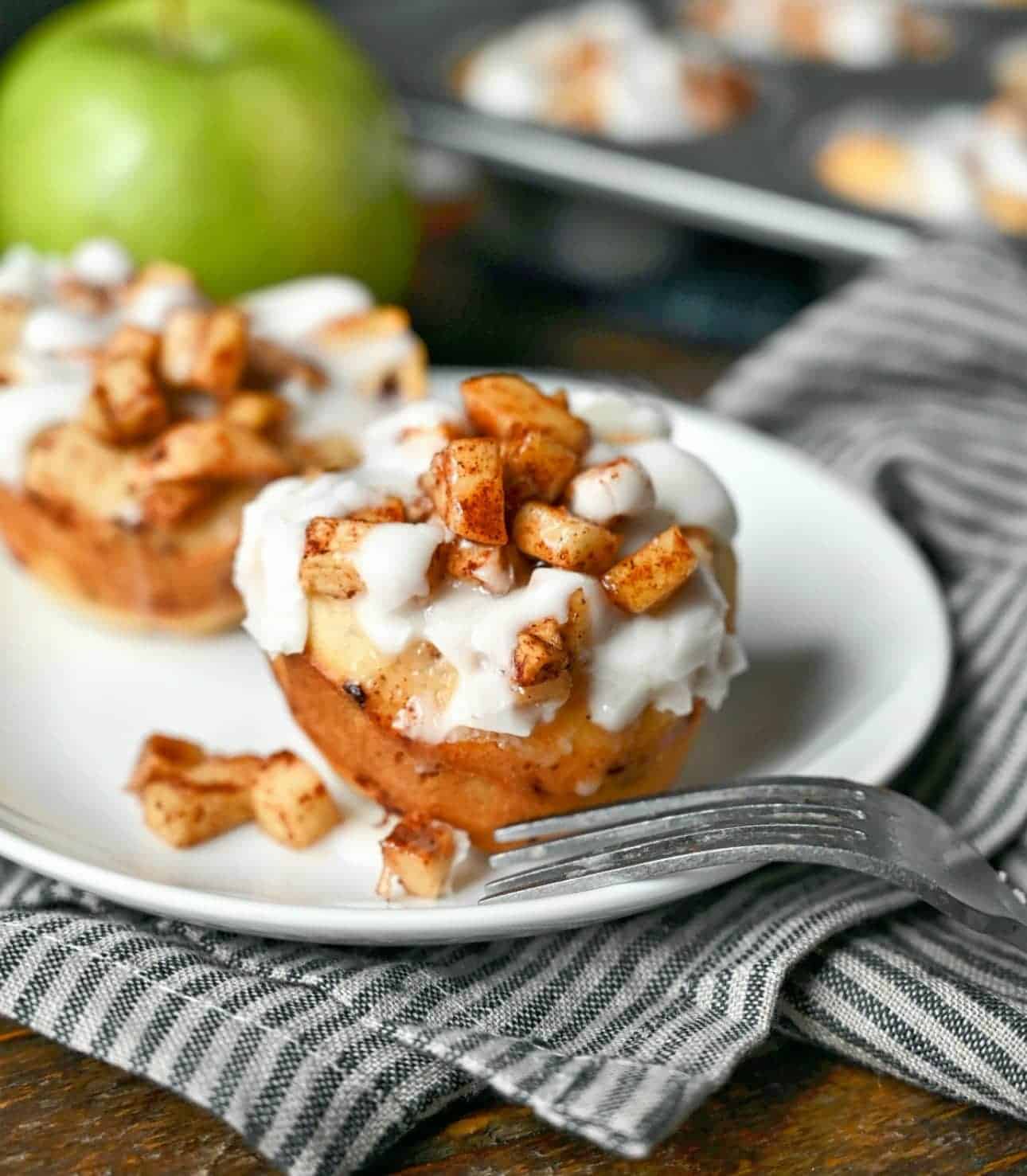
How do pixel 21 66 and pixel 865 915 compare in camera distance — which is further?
pixel 21 66

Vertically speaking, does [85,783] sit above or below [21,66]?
below

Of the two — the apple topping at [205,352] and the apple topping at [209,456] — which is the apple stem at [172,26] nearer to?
the apple topping at [205,352]

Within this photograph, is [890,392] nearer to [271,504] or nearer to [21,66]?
[271,504]

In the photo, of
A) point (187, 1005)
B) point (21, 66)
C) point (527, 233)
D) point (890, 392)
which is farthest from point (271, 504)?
point (527, 233)

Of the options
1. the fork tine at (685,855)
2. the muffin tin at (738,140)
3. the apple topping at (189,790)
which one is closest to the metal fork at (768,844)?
the fork tine at (685,855)

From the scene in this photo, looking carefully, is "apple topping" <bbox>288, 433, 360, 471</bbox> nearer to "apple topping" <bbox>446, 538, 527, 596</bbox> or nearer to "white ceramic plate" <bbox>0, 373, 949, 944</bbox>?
"white ceramic plate" <bbox>0, 373, 949, 944</bbox>

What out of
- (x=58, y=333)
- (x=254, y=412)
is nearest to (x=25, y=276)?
(x=58, y=333)
